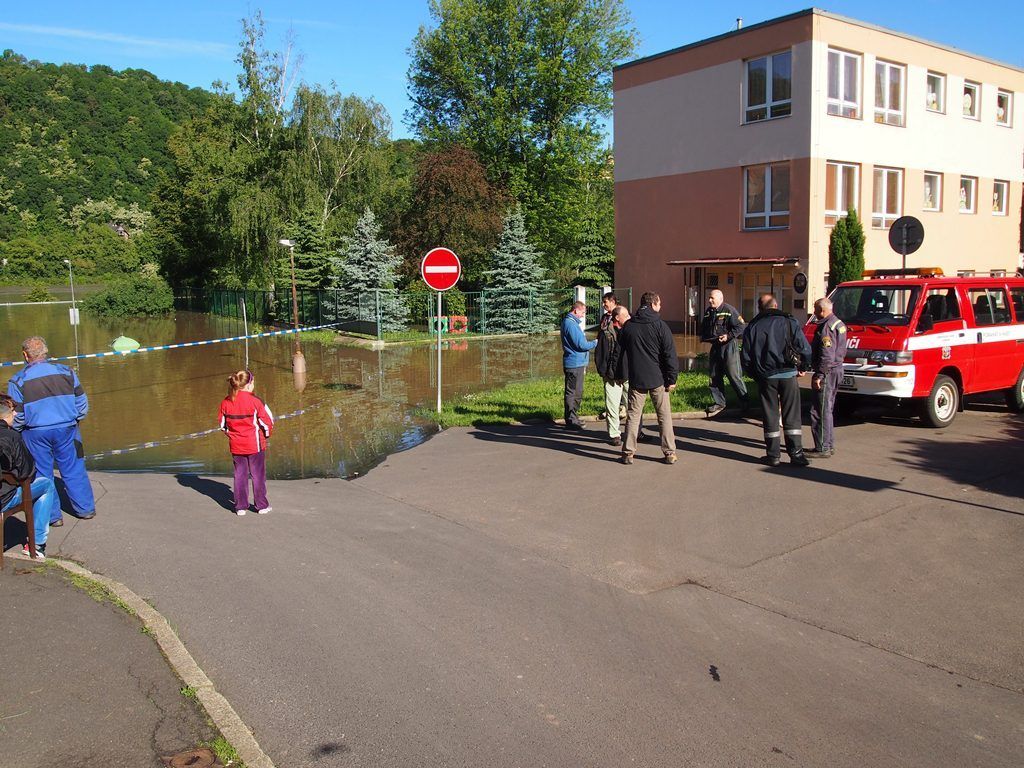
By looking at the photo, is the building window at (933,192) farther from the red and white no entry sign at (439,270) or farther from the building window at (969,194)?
the red and white no entry sign at (439,270)

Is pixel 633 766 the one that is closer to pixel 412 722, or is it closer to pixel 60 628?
pixel 412 722

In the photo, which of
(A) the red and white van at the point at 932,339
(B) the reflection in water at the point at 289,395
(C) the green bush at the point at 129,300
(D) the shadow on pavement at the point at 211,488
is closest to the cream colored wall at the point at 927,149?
(B) the reflection in water at the point at 289,395

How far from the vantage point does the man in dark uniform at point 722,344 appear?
1265 centimetres

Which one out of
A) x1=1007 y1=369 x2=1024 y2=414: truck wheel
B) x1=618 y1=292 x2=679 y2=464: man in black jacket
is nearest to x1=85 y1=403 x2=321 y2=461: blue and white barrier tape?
x1=618 y1=292 x2=679 y2=464: man in black jacket

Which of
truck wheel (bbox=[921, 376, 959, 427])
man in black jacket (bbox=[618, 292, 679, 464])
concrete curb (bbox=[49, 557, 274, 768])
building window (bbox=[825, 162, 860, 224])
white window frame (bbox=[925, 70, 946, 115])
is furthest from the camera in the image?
white window frame (bbox=[925, 70, 946, 115])

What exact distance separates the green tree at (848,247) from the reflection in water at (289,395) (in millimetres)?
9073

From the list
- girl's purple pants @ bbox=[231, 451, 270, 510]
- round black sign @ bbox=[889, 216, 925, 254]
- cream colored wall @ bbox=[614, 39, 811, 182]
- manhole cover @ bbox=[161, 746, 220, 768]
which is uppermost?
cream colored wall @ bbox=[614, 39, 811, 182]

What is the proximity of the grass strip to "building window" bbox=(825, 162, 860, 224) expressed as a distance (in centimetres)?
1330

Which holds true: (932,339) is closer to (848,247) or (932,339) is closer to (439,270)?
(439,270)

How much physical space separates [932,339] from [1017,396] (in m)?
2.65

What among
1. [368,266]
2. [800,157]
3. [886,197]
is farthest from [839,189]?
[368,266]

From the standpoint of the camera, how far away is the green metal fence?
29047 mm

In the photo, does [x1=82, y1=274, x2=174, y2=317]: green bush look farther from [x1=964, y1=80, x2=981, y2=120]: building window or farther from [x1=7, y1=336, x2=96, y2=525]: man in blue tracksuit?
[x1=7, y1=336, x2=96, y2=525]: man in blue tracksuit

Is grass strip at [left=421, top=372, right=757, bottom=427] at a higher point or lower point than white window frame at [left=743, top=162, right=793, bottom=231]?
lower
